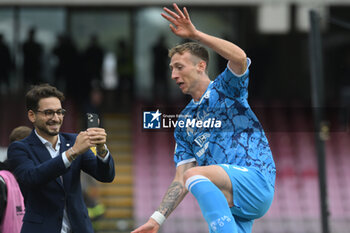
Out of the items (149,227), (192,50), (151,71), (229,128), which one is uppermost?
(151,71)

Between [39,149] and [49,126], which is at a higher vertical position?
[49,126]

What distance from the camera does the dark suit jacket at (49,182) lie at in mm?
4715

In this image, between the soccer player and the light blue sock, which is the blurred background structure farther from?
the light blue sock

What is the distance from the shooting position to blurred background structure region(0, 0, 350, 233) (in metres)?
18.0

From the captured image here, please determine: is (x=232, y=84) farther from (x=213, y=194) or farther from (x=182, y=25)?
(x=213, y=194)

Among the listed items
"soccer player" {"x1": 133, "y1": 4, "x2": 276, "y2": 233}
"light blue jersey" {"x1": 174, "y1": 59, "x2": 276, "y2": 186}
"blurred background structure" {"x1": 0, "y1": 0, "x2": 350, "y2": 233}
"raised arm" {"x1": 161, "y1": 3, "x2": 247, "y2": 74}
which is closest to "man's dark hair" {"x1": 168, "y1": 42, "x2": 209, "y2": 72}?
"soccer player" {"x1": 133, "y1": 4, "x2": 276, "y2": 233}

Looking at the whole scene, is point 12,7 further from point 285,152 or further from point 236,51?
point 236,51

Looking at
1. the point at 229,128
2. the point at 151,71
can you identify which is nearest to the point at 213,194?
the point at 229,128

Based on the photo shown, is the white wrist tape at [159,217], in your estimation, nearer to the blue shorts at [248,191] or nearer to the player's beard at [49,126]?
the blue shorts at [248,191]

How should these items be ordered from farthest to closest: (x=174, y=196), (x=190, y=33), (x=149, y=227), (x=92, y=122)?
(x=174, y=196)
(x=149, y=227)
(x=92, y=122)
(x=190, y=33)

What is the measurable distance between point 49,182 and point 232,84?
1.55m

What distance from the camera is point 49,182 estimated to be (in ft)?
15.9

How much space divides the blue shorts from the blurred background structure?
12.2 meters
